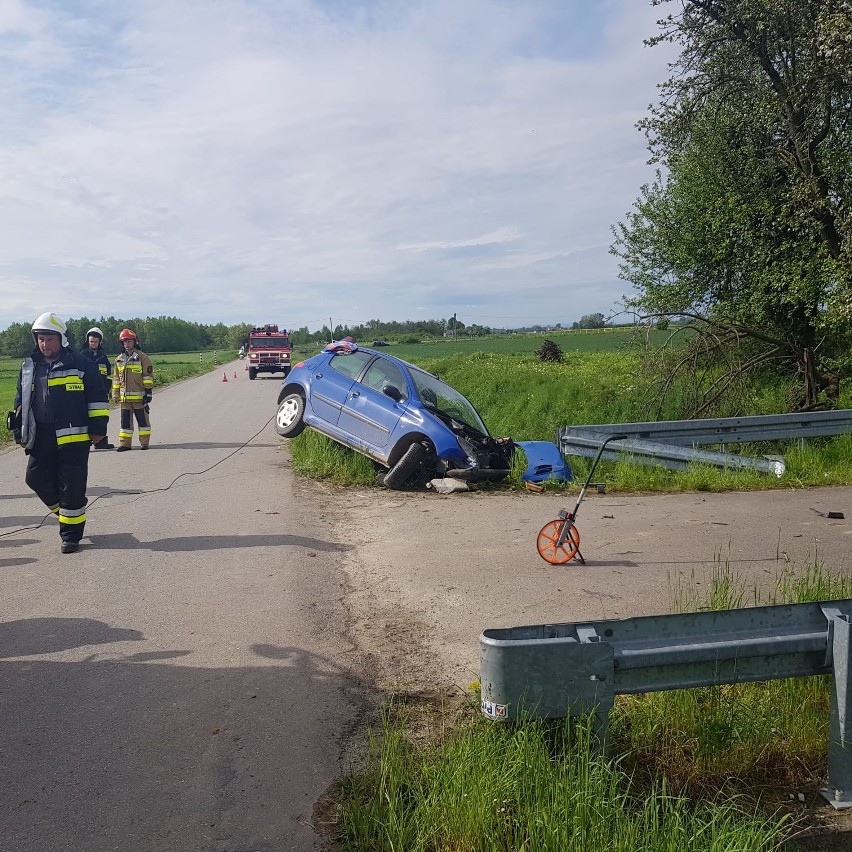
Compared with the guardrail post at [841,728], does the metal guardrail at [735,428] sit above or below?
above

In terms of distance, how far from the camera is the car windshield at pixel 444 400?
428 inches

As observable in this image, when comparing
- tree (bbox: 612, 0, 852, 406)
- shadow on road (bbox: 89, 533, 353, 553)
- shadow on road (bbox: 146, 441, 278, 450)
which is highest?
tree (bbox: 612, 0, 852, 406)

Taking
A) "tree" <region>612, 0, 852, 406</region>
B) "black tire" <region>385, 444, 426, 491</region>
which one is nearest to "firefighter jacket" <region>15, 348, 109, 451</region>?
"black tire" <region>385, 444, 426, 491</region>

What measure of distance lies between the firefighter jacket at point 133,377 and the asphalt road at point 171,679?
5.23m

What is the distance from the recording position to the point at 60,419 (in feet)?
24.3

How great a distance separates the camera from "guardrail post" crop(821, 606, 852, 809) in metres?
3.35

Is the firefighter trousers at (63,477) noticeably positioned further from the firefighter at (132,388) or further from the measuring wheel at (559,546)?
the firefighter at (132,388)

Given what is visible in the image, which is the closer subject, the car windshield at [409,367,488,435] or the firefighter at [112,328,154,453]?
the car windshield at [409,367,488,435]

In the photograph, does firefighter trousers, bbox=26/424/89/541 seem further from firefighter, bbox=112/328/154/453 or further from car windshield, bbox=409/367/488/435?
firefighter, bbox=112/328/154/453

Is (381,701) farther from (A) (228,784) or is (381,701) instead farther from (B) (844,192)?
(B) (844,192)

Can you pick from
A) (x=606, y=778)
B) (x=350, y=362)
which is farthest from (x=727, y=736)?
(x=350, y=362)

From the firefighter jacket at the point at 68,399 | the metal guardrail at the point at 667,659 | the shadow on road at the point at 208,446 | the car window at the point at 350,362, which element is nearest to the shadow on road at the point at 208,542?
the firefighter jacket at the point at 68,399

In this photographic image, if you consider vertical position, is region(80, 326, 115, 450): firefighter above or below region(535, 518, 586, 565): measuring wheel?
above

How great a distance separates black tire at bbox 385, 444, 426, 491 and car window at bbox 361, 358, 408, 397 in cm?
98
